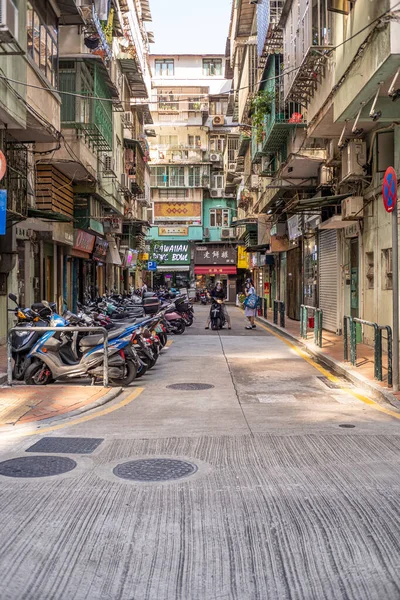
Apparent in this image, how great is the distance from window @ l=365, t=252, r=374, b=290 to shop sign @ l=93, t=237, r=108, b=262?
16.2 m

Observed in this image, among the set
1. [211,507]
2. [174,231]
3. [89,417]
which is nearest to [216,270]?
[174,231]

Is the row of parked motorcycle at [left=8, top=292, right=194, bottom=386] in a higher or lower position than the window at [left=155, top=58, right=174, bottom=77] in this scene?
lower

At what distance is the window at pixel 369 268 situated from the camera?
16.0 meters

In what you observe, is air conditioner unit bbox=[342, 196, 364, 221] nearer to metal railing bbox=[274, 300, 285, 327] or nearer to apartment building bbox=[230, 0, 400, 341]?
apartment building bbox=[230, 0, 400, 341]

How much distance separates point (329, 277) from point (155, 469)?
16.7m

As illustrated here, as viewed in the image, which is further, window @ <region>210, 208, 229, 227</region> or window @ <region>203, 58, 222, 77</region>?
window @ <region>203, 58, 222, 77</region>

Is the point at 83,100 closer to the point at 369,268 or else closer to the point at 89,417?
the point at 369,268

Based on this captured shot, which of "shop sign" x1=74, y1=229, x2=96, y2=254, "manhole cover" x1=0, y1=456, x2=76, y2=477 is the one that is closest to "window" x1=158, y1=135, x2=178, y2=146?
"shop sign" x1=74, y1=229, x2=96, y2=254

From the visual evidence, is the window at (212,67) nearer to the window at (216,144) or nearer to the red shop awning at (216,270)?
the window at (216,144)

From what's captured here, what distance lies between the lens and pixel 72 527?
416cm

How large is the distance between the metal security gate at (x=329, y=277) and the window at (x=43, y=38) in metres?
9.79

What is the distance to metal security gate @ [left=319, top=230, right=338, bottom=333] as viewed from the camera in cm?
2039

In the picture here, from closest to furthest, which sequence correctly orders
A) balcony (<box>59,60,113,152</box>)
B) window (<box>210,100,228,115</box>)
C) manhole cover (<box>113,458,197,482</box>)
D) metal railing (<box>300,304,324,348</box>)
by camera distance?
manhole cover (<box>113,458,197,482</box>)
metal railing (<box>300,304,324,348</box>)
balcony (<box>59,60,113,152</box>)
window (<box>210,100,228,115</box>)

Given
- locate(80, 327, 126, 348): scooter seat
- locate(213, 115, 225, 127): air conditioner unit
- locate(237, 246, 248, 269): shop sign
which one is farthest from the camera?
locate(213, 115, 225, 127): air conditioner unit
